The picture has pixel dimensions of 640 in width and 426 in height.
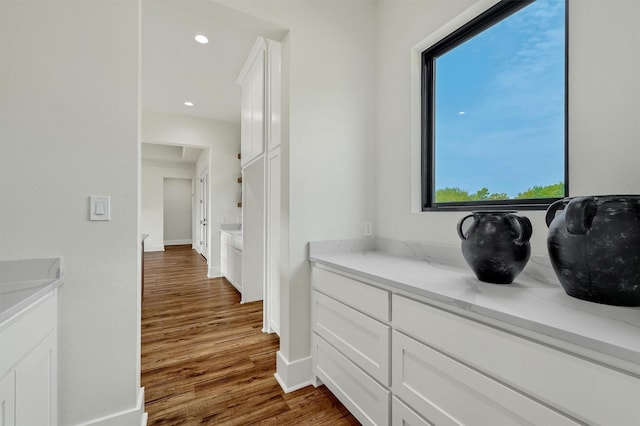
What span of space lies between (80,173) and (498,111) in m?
2.14

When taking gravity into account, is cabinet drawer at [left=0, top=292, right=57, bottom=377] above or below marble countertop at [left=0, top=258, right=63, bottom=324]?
below

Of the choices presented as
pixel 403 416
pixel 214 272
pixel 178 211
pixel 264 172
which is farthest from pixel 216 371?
pixel 178 211

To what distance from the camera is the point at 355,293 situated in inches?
54.2

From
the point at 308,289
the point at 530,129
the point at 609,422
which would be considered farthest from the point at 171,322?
the point at 530,129

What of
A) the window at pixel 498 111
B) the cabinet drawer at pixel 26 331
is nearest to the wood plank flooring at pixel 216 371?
the cabinet drawer at pixel 26 331

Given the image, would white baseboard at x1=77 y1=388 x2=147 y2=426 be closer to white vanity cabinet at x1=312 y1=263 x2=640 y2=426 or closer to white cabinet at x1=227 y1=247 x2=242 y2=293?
white vanity cabinet at x1=312 y1=263 x2=640 y2=426

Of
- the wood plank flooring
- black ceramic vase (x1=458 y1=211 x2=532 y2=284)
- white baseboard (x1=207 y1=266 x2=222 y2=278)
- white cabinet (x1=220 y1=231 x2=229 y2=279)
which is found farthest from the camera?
white baseboard (x1=207 y1=266 x2=222 y2=278)

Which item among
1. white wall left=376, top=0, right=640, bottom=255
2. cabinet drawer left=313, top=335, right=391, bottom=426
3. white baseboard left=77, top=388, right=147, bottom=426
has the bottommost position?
white baseboard left=77, top=388, right=147, bottom=426

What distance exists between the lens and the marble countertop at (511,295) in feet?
2.05

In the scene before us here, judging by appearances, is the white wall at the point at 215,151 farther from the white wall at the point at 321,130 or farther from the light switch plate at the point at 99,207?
the light switch plate at the point at 99,207

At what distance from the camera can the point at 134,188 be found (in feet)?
4.46

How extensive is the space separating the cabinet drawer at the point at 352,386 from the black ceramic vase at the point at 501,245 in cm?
69

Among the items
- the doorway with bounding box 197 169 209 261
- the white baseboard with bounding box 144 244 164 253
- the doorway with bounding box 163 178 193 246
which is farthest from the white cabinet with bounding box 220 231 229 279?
the doorway with bounding box 163 178 193 246

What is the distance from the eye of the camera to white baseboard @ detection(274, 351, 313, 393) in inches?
67.7
